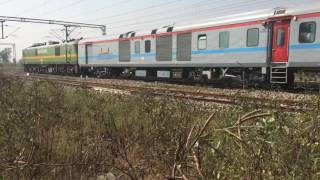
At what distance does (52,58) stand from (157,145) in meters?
36.3

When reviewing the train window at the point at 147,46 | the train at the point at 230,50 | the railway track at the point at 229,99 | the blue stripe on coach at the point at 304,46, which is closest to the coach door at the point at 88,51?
the train at the point at 230,50

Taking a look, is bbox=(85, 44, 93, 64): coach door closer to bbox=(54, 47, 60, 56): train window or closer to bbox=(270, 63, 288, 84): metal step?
bbox=(54, 47, 60, 56): train window

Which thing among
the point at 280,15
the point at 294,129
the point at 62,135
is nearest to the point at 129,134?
the point at 62,135

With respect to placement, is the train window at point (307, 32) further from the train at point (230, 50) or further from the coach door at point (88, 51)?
the coach door at point (88, 51)

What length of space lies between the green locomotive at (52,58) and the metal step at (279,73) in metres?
21.8

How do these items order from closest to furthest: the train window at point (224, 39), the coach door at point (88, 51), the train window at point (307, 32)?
the train window at point (307, 32), the train window at point (224, 39), the coach door at point (88, 51)

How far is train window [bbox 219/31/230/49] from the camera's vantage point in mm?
17386

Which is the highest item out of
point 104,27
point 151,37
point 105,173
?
point 104,27

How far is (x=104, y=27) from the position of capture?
56594 millimetres

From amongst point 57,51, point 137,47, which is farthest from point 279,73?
point 57,51

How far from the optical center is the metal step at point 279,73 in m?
15.1

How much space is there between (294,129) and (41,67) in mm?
42932

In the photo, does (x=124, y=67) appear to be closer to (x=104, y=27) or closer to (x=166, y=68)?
(x=166, y=68)

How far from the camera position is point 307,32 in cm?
1416
